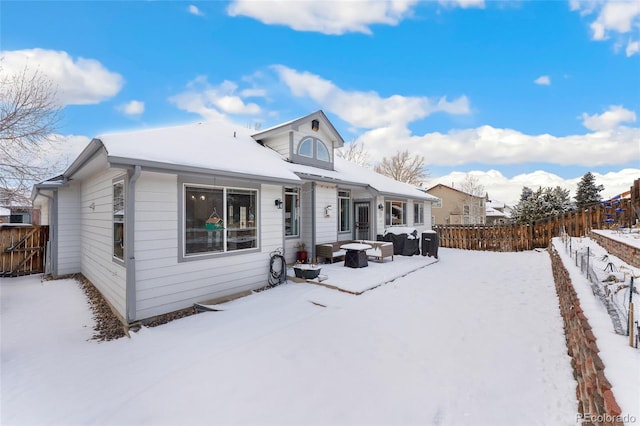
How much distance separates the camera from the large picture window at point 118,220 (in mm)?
5152

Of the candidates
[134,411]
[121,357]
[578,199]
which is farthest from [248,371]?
[578,199]

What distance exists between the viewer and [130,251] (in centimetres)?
458

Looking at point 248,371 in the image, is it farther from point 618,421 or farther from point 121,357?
point 618,421

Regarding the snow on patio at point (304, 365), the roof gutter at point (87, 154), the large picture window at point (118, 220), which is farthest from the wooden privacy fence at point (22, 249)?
the large picture window at point (118, 220)

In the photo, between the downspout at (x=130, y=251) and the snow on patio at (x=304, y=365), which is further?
the downspout at (x=130, y=251)

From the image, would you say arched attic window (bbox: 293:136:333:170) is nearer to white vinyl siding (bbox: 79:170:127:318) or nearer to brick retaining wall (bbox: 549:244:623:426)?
white vinyl siding (bbox: 79:170:127:318)

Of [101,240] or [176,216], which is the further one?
[101,240]

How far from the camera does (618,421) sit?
1376 mm

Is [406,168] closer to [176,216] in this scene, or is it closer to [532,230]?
[532,230]

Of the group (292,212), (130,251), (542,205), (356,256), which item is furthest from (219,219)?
(542,205)

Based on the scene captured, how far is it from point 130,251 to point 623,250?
27.0 ft

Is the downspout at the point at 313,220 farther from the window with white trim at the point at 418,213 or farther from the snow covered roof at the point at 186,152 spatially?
the window with white trim at the point at 418,213

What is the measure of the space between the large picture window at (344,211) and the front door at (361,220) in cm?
62

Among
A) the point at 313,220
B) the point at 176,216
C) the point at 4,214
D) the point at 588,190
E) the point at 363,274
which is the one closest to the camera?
the point at 176,216
